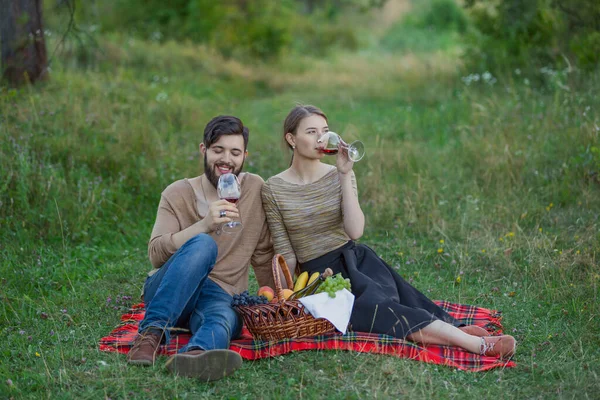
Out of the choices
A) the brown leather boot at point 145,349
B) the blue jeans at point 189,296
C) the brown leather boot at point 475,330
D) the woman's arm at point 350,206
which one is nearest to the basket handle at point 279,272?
the blue jeans at point 189,296

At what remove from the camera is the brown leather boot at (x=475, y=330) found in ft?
14.8

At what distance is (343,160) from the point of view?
451 cm

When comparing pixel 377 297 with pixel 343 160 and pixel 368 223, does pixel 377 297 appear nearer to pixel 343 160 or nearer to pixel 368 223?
pixel 343 160

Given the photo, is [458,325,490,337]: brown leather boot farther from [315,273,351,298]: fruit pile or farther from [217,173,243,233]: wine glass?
[217,173,243,233]: wine glass

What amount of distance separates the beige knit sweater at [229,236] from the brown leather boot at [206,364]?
82cm

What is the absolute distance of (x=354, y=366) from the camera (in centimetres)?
409

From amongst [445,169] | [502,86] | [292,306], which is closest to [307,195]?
[292,306]

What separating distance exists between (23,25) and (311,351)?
704cm

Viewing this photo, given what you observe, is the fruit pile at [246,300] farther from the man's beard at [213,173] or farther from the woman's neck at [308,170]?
the woman's neck at [308,170]

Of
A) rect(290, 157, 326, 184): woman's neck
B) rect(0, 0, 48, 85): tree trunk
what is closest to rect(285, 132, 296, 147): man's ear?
rect(290, 157, 326, 184): woman's neck

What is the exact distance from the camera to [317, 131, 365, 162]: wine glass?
4.39 m

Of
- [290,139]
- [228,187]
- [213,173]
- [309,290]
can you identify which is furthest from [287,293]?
[290,139]

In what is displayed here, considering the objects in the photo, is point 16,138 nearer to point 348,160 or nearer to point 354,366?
point 348,160

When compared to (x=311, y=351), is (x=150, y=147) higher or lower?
higher
